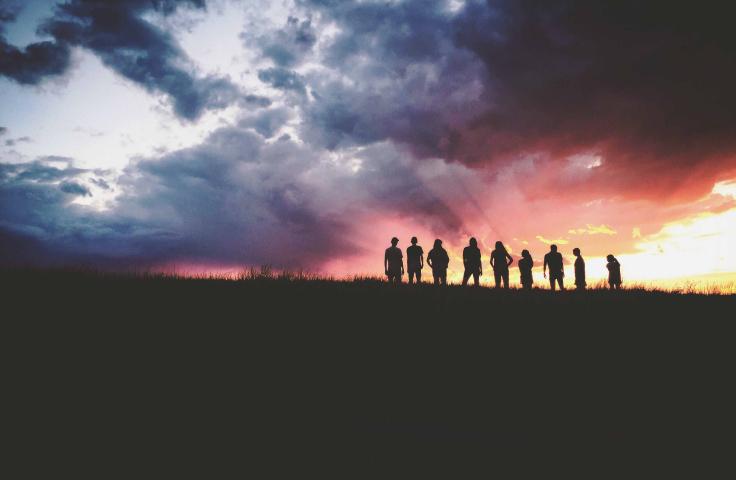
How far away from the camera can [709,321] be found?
1014 cm

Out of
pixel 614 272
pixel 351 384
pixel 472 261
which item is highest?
pixel 472 261

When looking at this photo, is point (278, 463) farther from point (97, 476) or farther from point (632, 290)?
point (632, 290)

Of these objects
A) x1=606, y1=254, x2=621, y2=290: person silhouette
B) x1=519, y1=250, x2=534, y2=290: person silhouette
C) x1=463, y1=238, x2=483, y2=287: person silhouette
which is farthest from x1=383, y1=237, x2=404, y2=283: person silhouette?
x1=606, y1=254, x2=621, y2=290: person silhouette

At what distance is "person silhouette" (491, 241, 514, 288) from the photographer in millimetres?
14398

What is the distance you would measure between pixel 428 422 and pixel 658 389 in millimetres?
4658

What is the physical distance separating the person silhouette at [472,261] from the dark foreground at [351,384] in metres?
3.56

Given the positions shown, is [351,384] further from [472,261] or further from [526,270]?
[526,270]

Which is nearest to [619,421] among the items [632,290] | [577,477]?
[577,477]

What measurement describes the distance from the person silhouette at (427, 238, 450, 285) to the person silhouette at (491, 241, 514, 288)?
1.99 m

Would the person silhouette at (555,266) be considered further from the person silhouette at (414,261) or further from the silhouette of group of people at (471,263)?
the person silhouette at (414,261)

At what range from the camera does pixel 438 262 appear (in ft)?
46.3

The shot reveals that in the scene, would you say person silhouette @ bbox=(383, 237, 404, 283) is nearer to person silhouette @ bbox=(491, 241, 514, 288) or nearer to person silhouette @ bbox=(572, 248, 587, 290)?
person silhouette @ bbox=(491, 241, 514, 288)

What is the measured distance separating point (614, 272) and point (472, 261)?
7427mm

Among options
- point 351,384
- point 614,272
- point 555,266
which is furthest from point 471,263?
point 351,384
